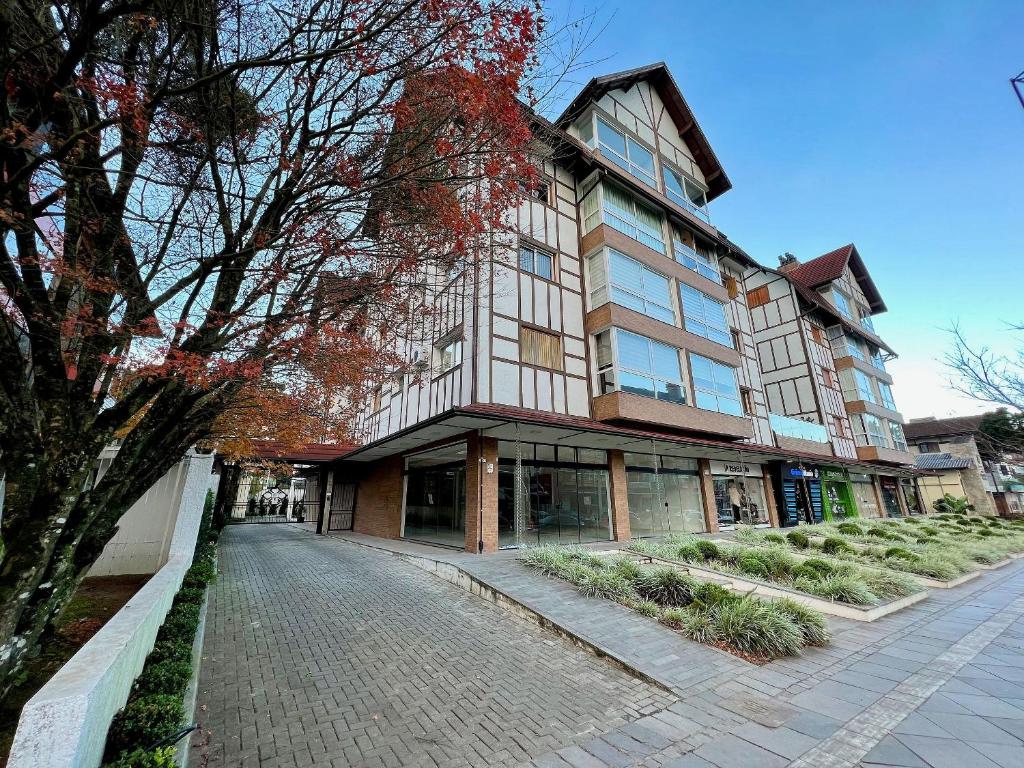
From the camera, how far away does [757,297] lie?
2553cm

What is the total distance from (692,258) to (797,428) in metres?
10.5

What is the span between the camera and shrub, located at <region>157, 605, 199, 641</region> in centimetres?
445

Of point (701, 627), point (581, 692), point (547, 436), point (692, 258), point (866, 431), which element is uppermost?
point (692, 258)

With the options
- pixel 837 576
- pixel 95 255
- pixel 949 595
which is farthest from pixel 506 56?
pixel 949 595

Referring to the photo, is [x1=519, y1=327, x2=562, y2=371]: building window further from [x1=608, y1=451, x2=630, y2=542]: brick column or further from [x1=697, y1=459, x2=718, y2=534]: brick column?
[x1=697, y1=459, x2=718, y2=534]: brick column

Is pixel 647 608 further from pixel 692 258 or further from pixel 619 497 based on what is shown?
pixel 692 258

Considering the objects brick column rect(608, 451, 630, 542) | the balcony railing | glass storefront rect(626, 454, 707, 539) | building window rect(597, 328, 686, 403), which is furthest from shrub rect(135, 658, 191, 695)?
the balcony railing

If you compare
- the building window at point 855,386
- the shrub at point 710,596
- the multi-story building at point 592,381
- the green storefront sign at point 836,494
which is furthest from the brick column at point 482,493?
the building window at point 855,386

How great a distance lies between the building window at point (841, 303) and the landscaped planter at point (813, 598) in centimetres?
2536

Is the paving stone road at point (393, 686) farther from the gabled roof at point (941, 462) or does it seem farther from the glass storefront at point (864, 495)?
the gabled roof at point (941, 462)

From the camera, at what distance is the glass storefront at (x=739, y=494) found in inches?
674

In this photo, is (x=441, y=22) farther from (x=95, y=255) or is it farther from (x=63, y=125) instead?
(x=95, y=255)

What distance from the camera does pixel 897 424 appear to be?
28.4 meters

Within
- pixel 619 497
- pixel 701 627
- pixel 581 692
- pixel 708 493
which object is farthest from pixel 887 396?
pixel 581 692
